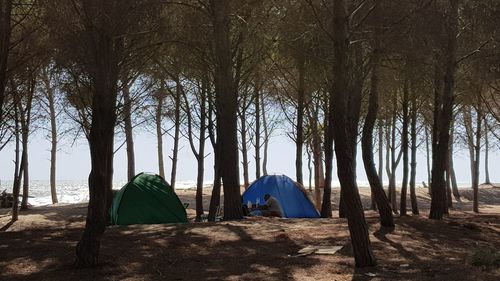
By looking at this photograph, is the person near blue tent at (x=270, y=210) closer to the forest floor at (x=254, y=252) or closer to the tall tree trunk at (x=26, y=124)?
the forest floor at (x=254, y=252)

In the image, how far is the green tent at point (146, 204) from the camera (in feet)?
45.8

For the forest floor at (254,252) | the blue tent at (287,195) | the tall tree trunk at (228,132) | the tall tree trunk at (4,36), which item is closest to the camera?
the forest floor at (254,252)

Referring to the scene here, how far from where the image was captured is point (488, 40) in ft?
44.3

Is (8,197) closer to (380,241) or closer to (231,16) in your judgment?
(231,16)

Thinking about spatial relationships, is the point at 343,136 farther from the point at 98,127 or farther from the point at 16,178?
the point at 16,178

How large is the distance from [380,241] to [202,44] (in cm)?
635

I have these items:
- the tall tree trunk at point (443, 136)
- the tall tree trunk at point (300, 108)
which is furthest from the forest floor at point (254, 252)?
the tall tree trunk at point (300, 108)

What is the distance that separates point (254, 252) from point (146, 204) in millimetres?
5941

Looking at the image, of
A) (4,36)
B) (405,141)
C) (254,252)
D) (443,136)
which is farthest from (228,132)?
Result: (405,141)

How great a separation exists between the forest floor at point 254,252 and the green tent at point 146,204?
7.39 feet

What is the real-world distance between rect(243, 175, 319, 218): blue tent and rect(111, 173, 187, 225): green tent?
4304mm

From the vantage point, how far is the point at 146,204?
14250mm

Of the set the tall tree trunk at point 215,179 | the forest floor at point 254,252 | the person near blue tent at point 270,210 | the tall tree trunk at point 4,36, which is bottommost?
the forest floor at point 254,252

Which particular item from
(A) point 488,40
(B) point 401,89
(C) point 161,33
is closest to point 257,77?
→ (B) point 401,89
